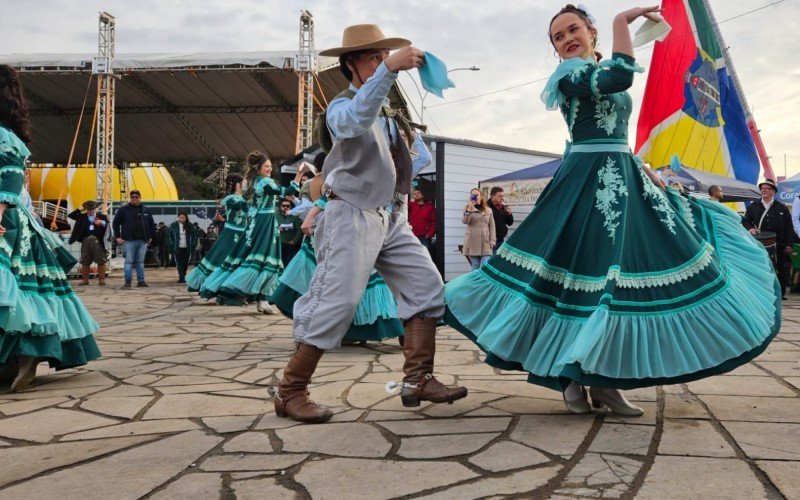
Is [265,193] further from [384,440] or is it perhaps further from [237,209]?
[384,440]

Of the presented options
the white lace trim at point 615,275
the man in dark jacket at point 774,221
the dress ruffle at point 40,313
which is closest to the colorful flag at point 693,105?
the man in dark jacket at point 774,221

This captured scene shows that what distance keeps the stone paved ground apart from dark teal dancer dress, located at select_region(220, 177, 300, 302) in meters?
3.82

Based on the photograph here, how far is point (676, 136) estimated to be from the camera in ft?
44.7

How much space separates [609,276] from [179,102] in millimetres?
19009

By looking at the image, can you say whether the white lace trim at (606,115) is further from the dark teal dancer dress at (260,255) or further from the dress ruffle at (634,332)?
the dark teal dancer dress at (260,255)

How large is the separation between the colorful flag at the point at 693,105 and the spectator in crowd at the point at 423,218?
4311mm

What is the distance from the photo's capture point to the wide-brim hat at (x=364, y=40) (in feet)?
10.1

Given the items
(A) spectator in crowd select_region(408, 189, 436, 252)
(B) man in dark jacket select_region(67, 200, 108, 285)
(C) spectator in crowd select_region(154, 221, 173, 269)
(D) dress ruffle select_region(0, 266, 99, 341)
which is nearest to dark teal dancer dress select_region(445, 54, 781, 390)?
(D) dress ruffle select_region(0, 266, 99, 341)

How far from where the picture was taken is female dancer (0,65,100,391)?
3961mm

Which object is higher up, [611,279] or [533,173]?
[533,173]

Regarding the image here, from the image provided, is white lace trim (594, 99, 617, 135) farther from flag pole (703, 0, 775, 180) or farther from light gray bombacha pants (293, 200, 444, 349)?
flag pole (703, 0, 775, 180)

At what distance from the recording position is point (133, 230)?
1331cm

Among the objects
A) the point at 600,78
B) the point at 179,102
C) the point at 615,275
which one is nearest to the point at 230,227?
the point at 600,78

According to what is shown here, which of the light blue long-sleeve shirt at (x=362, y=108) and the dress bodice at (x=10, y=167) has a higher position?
the light blue long-sleeve shirt at (x=362, y=108)
